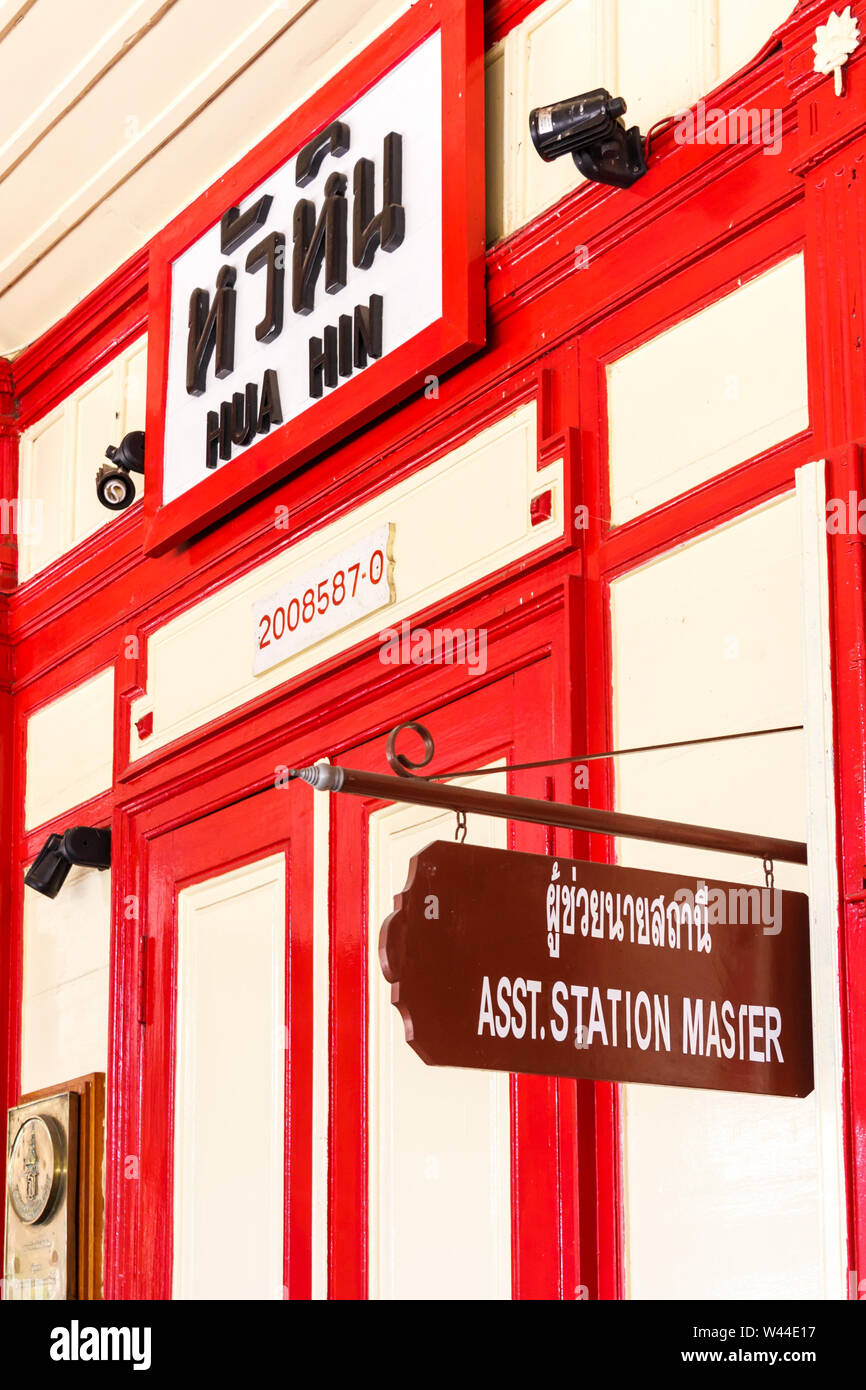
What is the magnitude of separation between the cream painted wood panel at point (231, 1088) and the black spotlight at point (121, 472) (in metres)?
1.17

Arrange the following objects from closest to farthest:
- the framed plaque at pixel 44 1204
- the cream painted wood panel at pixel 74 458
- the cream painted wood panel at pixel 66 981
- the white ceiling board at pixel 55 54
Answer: the white ceiling board at pixel 55 54 → the framed plaque at pixel 44 1204 → the cream painted wood panel at pixel 66 981 → the cream painted wood panel at pixel 74 458

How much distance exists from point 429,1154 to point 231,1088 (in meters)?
0.80

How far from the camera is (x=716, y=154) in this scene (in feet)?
11.9

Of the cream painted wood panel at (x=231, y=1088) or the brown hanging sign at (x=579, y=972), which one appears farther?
the cream painted wood panel at (x=231, y=1088)

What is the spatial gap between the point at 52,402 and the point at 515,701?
2.59m

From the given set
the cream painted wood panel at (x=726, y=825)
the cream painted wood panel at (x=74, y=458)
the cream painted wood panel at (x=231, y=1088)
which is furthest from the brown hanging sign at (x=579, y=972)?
the cream painted wood panel at (x=74, y=458)

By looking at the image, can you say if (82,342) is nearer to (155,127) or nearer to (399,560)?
(155,127)

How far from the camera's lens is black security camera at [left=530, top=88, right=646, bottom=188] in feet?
12.0

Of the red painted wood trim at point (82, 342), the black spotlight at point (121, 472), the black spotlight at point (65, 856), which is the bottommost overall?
the black spotlight at point (65, 856)

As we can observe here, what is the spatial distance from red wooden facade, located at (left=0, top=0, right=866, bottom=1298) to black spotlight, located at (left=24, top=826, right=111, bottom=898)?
74 mm

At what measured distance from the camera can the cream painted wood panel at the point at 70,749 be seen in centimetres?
533

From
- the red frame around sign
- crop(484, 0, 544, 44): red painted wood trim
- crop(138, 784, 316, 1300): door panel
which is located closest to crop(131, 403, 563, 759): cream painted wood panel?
the red frame around sign

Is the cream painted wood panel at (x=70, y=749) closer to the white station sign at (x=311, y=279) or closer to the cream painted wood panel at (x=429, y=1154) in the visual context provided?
the white station sign at (x=311, y=279)

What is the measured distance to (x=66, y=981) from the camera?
5.30 meters
